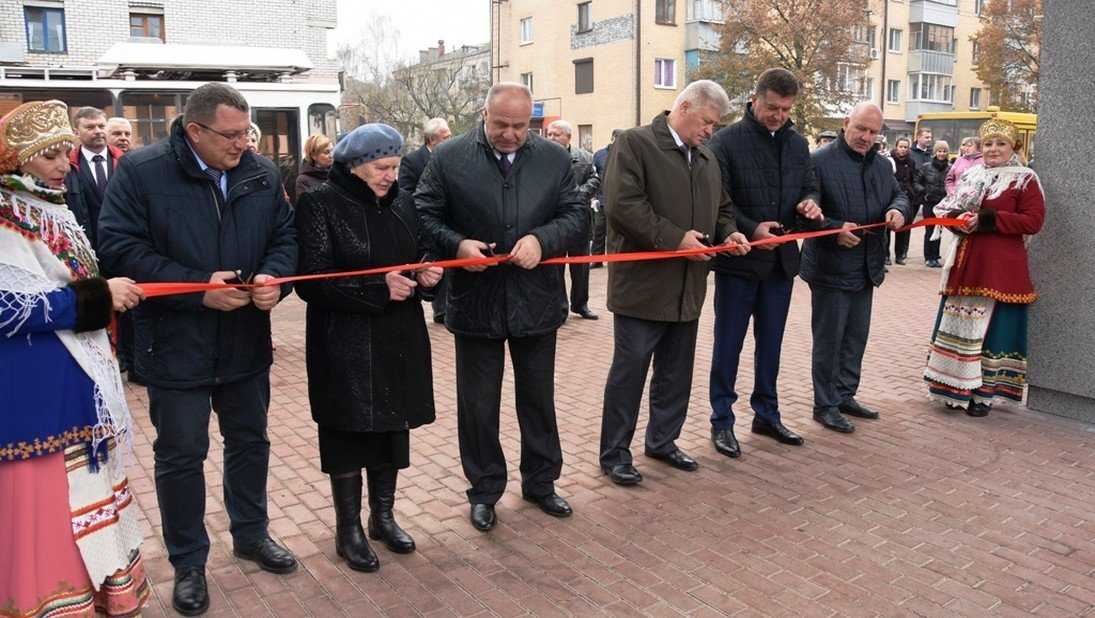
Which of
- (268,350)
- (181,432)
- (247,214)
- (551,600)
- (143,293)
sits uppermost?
(247,214)

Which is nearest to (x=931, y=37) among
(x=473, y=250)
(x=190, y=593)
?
(x=473, y=250)

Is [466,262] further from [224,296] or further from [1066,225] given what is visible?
[1066,225]

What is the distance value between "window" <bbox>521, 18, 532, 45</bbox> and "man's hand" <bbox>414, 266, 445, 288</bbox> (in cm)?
4296

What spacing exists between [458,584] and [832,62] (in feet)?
101

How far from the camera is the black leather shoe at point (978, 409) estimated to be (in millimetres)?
6480

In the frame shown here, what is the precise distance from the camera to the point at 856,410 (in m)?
6.40

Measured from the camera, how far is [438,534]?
439 cm

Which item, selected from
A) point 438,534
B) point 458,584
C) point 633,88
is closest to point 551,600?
point 458,584

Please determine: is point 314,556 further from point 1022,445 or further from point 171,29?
point 171,29

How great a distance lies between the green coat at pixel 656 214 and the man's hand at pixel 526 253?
33.4 inches

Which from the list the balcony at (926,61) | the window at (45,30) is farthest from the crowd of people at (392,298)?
the balcony at (926,61)

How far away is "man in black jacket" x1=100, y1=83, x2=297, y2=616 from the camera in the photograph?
3486 millimetres

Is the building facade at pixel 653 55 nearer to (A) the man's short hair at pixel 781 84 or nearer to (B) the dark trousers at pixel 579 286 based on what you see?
(B) the dark trousers at pixel 579 286

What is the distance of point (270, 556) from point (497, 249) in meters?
1.75
